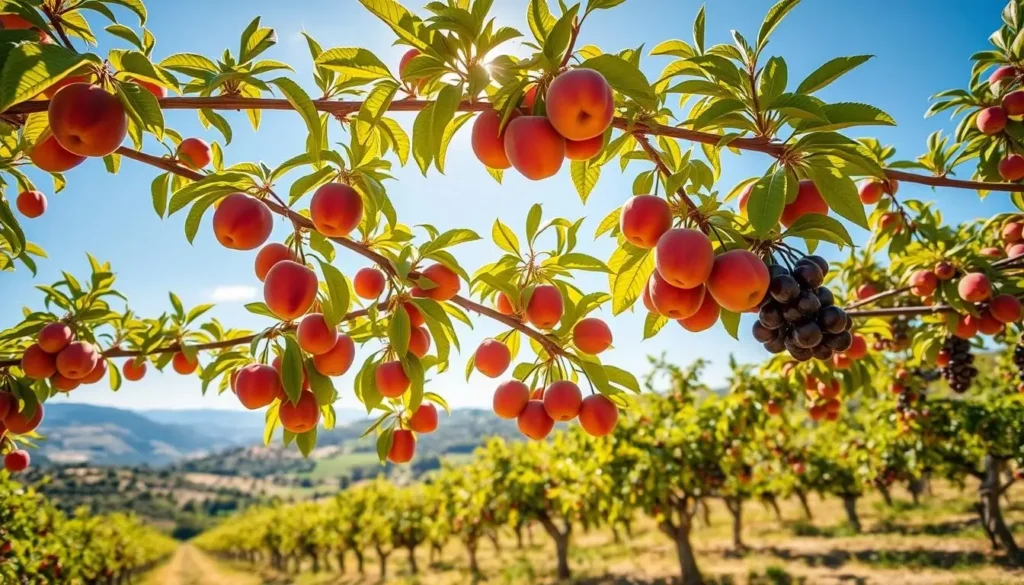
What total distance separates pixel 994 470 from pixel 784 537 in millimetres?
8494

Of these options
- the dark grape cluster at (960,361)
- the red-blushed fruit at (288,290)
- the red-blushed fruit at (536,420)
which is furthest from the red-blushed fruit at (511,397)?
the dark grape cluster at (960,361)

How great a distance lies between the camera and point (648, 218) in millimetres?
1394

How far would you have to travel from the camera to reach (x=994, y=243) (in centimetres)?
394

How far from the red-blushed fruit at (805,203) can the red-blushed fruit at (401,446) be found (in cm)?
171

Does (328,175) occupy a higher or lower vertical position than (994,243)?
lower

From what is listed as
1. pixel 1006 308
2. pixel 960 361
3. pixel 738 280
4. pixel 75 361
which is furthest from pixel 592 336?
pixel 960 361

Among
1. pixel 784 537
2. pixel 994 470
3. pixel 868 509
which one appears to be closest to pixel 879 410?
pixel 994 470

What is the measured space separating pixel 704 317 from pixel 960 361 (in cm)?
422

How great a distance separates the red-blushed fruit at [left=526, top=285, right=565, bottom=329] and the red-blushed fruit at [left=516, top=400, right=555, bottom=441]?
33 cm

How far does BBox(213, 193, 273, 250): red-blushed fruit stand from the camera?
1.42 metres

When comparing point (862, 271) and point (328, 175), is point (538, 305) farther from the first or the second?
point (862, 271)

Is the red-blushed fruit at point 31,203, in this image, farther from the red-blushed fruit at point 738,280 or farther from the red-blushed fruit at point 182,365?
the red-blushed fruit at point 738,280

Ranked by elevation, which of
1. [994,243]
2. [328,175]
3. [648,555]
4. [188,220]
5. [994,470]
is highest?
[994,243]

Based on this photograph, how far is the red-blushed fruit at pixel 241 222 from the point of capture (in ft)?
4.67
